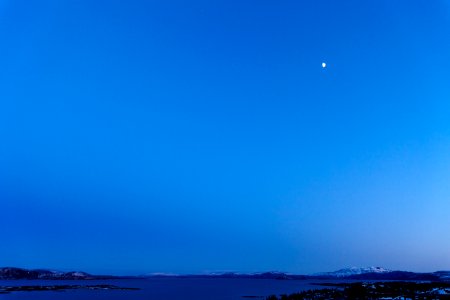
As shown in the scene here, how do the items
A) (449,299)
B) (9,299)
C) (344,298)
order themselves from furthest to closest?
(9,299) < (344,298) < (449,299)

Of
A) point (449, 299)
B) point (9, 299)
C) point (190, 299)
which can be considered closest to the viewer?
point (449, 299)

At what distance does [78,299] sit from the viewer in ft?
277

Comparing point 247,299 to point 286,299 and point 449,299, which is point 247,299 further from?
point 449,299

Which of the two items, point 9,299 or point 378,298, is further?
point 9,299

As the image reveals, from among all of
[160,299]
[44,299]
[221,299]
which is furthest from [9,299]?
[221,299]

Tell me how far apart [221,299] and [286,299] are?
72.7 ft

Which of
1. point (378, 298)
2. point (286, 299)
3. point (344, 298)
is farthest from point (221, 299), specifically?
point (378, 298)

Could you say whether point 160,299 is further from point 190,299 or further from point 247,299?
point 247,299

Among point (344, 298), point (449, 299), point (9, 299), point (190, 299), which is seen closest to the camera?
point (449, 299)

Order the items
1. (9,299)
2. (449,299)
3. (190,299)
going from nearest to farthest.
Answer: (449,299) → (9,299) → (190,299)

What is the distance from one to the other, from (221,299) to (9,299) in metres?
42.9

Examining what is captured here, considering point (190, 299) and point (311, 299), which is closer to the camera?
point (311, 299)

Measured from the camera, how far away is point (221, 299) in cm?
8425

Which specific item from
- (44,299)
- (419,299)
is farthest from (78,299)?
(419,299)
